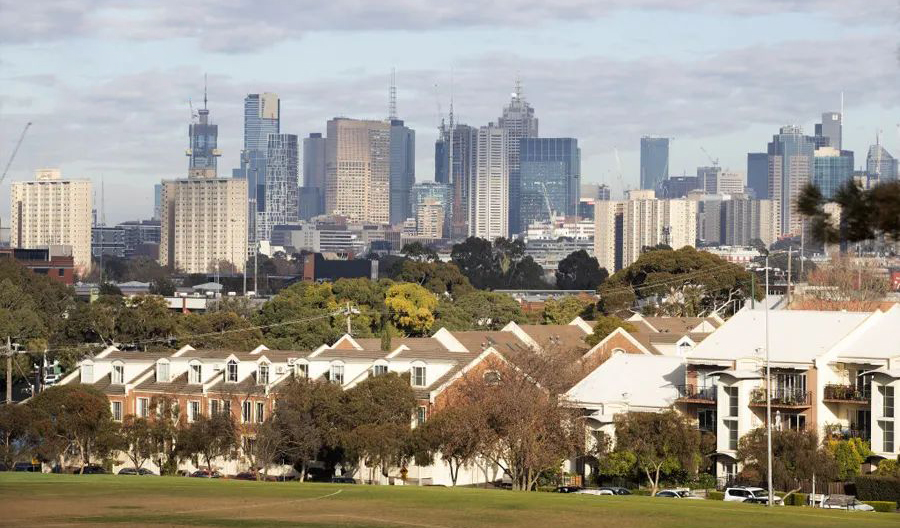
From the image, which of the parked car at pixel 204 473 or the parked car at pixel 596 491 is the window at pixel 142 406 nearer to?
the parked car at pixel 204 473

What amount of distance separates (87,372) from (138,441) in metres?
12.9

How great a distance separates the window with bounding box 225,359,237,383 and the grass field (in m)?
24.3

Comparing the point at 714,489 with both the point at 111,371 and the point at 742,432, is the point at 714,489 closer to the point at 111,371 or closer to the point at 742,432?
the point at 742,432

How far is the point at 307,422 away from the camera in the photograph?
6606 cm

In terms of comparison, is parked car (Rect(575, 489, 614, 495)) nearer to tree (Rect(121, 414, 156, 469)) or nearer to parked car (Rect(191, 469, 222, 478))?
parked car (Rect(191, 469, 222, 478))

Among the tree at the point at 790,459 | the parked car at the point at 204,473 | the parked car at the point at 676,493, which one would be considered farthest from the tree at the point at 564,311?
the parked car at the point at 676,493

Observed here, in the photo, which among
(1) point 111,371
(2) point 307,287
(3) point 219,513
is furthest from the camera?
(2) point 307,287

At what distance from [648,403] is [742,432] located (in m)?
4.74

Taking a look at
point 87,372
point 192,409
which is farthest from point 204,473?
point 87,372

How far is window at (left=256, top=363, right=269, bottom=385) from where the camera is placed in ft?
247

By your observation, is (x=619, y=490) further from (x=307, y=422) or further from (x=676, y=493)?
(x=307, y=422)

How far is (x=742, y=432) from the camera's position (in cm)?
6225

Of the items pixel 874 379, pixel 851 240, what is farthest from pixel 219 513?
pixel 874 379

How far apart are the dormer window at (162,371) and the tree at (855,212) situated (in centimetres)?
5834
